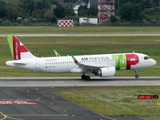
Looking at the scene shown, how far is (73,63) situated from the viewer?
173 feet

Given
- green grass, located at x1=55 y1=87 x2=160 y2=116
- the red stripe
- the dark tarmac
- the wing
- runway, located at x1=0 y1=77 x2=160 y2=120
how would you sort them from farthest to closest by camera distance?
the wing, the red stripe, green grass, located at x1=55 y1=87 x2=160 y2=116, runway, located at x1=0 y1=77 x2=160 y2=120, the dark tarmac

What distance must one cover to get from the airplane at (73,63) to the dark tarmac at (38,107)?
7610 millimetres

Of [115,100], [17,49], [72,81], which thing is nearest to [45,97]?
[115,100]

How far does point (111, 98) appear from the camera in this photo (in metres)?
40.8

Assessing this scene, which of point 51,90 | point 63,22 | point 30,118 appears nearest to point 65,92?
point 51,90

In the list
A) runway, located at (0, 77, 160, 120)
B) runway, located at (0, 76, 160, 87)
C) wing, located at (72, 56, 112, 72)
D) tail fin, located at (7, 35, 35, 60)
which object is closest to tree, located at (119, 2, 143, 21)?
runway, located at (0, 76, 160, 87)

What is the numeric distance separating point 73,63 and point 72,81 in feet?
7.49

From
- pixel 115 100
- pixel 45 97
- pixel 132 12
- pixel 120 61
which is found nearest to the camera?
pixel 115 100

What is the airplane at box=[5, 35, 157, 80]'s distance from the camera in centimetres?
5191

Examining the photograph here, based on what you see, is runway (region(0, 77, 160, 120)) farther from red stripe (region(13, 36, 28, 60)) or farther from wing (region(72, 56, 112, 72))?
red stripe (region(13, 36, 28, 60))

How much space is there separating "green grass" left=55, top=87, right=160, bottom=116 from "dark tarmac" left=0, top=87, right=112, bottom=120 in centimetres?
133

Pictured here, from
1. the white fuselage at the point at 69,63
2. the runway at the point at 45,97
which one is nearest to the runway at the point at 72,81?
the runway at the point at 45,97

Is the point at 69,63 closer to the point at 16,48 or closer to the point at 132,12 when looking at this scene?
the point at 16,48

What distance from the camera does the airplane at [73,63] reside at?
51.9 m
